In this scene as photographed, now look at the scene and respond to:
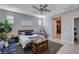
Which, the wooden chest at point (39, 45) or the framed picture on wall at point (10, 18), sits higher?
the framed picture on wall at point (10, 18)

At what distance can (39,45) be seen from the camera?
2.42 metres

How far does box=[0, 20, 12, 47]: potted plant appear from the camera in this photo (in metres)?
2.19

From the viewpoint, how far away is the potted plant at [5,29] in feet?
7.18

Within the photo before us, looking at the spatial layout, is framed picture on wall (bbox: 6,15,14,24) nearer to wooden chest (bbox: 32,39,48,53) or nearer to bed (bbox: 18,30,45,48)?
bed (bbox: 18,30,45,48)

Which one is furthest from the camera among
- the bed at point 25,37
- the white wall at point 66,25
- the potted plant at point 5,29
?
the white wall at point 66,25

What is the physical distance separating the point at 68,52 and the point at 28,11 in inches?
59.2

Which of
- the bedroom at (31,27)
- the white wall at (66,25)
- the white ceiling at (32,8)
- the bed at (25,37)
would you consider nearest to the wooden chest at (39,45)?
the bedroom at (31,27)

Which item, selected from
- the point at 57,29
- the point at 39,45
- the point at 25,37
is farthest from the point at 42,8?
the point at 39,45

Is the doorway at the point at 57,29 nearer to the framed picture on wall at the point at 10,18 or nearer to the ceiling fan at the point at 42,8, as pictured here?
the ceiling fan at the point at 42,8

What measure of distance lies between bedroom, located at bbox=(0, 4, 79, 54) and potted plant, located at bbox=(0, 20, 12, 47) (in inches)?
2.3

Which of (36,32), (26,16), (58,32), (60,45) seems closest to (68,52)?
(60,45)
